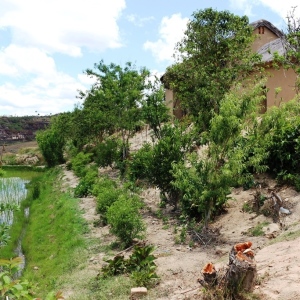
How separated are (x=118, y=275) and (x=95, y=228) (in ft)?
17.0

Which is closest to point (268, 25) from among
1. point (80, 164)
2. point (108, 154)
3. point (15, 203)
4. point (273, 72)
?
point (273, 72)

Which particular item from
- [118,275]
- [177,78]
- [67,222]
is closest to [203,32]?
[177,78]

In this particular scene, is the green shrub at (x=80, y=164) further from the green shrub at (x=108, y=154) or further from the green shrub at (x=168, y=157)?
the green shrub at (x=168, y=157)

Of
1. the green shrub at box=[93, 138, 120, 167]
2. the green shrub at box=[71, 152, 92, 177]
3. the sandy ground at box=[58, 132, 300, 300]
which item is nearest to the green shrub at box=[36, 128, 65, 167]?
the green shrub at box=[71, 152, 92, 177]

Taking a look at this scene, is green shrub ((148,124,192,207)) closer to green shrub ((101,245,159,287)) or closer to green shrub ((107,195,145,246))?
green shrub ((107,195,145,246))

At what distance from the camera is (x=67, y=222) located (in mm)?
15109

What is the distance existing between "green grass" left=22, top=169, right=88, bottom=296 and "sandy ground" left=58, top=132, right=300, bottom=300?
0.58 m

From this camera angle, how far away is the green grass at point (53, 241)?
10697 millimetres

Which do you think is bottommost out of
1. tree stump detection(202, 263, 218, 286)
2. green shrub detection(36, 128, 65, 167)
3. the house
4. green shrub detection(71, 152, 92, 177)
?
tree stump detection(202, 263, 218, 286)

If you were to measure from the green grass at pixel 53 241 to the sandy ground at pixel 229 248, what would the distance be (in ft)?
1.89

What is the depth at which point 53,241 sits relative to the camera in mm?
14391

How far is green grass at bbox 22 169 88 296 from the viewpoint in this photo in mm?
10697

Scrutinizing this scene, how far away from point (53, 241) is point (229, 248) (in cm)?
714

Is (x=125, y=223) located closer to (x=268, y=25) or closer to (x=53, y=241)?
(x=53, y=241)
